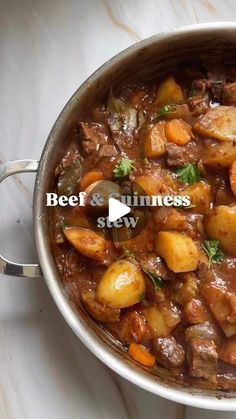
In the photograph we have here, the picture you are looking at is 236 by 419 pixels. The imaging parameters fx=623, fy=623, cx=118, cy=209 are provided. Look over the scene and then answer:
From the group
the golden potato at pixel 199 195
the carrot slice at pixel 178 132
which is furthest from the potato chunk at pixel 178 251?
the carrot slice at pixel 178 132

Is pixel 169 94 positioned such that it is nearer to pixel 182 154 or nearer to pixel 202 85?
pixel 202 85

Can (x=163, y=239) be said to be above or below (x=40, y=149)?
below

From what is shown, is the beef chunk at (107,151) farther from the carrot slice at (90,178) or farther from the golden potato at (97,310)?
the golden potato at (97,310)

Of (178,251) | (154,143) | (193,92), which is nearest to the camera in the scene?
(178,251)

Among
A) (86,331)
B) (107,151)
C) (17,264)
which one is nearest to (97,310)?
(86,331)

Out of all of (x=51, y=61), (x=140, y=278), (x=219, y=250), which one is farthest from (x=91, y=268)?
(x=51, y=61)

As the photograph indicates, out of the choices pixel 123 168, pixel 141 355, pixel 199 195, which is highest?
pixel 123 168

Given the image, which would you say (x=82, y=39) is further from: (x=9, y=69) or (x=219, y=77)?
(x=219, y=77)
